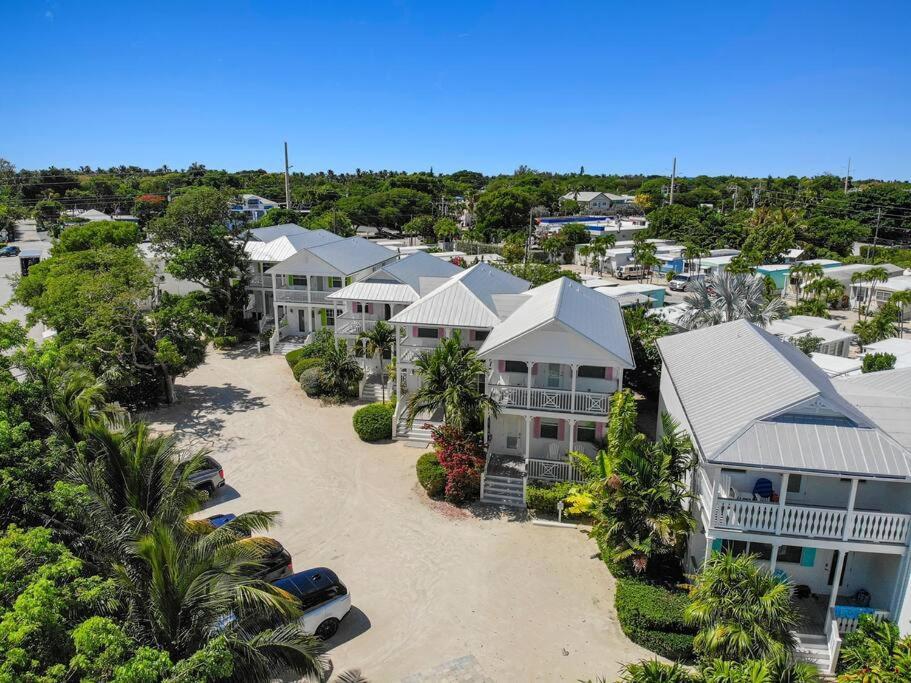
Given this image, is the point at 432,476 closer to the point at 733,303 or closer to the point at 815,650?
the point at 815,650

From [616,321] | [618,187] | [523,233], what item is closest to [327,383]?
[616,321]

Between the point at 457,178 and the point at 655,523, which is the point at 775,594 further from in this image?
the point at 457,178

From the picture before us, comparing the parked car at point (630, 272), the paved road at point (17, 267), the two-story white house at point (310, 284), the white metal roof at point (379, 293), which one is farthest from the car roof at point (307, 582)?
the parked car at point (630, 272)

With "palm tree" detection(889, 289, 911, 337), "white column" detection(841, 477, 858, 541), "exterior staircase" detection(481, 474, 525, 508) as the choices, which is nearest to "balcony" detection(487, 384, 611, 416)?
"exterior staircase" detection(481, 474, 525, 508)

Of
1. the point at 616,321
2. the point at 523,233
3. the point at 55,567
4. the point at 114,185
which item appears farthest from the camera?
the point at 114,185

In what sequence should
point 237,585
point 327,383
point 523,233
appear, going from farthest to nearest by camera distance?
1. point 523,233
2. point 327,383
3. point 237,585

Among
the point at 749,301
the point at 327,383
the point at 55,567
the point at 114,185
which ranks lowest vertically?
the point at 327,383
